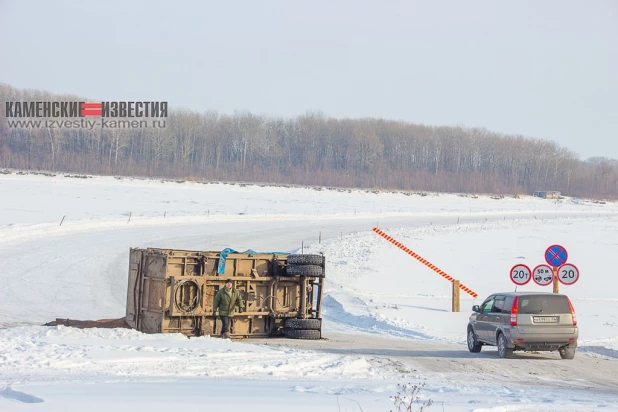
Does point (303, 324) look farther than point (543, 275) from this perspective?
No

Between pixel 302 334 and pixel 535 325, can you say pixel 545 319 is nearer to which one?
pixel 535 325

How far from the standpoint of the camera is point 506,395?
11.8m

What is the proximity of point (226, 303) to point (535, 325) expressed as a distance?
660 centimetres

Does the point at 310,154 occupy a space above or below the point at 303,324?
above

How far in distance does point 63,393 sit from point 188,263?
26.8 ft

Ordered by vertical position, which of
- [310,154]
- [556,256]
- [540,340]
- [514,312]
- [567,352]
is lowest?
[567,352]

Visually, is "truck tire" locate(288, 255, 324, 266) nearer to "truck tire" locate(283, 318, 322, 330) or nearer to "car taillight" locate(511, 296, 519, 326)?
"truck tire" locate(283, 318, 322, 330)

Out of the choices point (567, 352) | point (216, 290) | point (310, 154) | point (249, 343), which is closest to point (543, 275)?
point (567, 352)

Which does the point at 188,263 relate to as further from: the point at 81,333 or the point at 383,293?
the point at 383,293

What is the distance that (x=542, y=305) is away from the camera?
17.6 meters

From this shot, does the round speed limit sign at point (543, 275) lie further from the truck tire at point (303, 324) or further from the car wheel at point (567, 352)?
the truck tire at point (303, 324)

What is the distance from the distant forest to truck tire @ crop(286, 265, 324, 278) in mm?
105477

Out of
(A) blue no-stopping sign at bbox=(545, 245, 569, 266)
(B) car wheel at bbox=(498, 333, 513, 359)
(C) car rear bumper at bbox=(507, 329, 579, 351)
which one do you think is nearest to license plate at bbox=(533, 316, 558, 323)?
(C) car rear bumper at bbox=(507, 329, 579, 351)

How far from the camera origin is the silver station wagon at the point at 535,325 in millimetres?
17391
